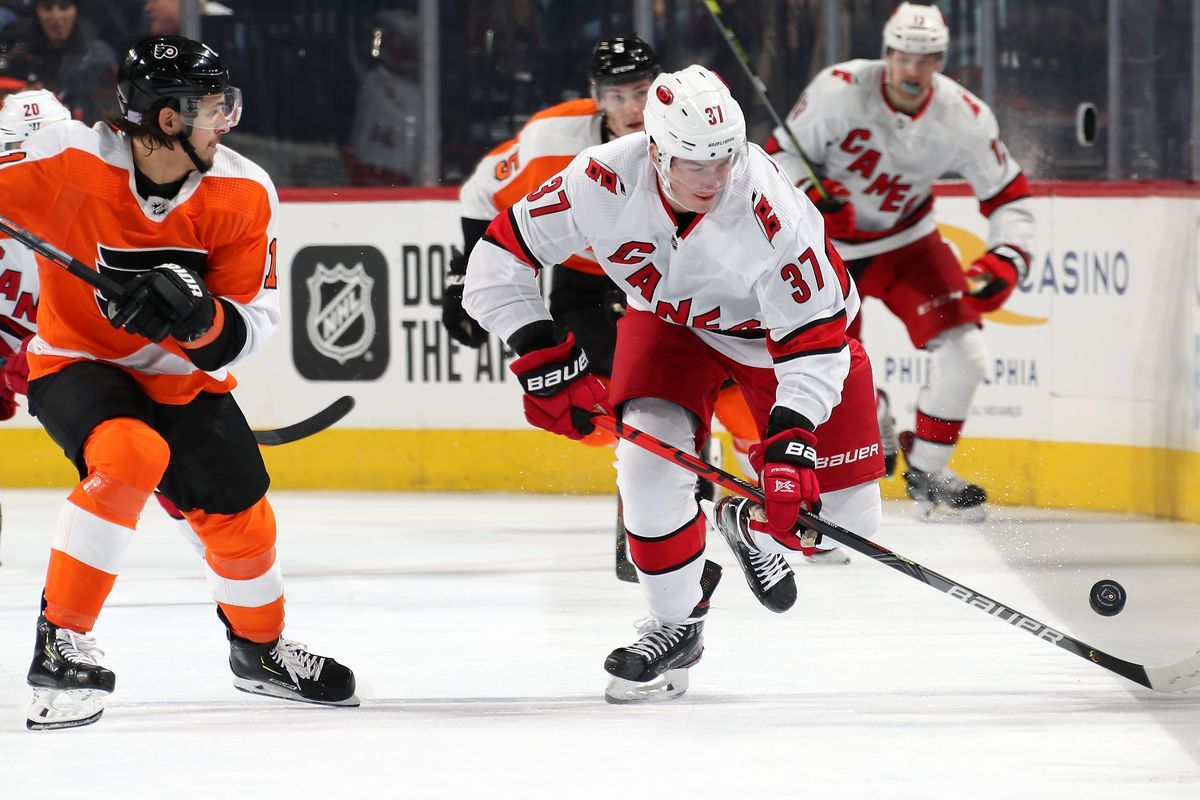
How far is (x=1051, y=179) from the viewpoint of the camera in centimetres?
579

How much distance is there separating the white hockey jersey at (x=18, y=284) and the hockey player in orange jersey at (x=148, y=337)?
1131mm

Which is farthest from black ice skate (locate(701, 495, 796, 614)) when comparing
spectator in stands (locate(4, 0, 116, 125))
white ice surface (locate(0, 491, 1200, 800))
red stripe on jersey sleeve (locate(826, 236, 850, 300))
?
spectator in stands (locate(4, 0, 116, 125))

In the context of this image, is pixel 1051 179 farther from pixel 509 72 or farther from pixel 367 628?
pixel 367 628

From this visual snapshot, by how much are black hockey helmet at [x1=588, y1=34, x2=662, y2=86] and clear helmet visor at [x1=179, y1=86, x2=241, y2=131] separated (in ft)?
4.14

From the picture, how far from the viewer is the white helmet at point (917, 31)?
4.81 m

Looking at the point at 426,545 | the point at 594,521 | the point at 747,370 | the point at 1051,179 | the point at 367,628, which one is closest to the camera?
the point at 747,370

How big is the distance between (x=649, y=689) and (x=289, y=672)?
0.63 m

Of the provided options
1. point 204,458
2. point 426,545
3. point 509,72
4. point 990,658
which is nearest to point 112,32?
point 509,72

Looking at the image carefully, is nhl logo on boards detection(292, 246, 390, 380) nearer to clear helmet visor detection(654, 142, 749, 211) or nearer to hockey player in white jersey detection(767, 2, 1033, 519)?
hockey player in white jersey detection(767, 2, 1033, 519)

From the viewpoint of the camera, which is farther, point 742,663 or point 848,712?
A: point 742,663

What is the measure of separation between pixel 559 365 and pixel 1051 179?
10.7ft

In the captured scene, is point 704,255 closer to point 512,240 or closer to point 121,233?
point 512,240

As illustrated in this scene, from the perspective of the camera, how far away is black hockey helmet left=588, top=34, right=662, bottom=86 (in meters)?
3.96

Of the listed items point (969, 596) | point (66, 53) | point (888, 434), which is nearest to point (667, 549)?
point (969, 596)
